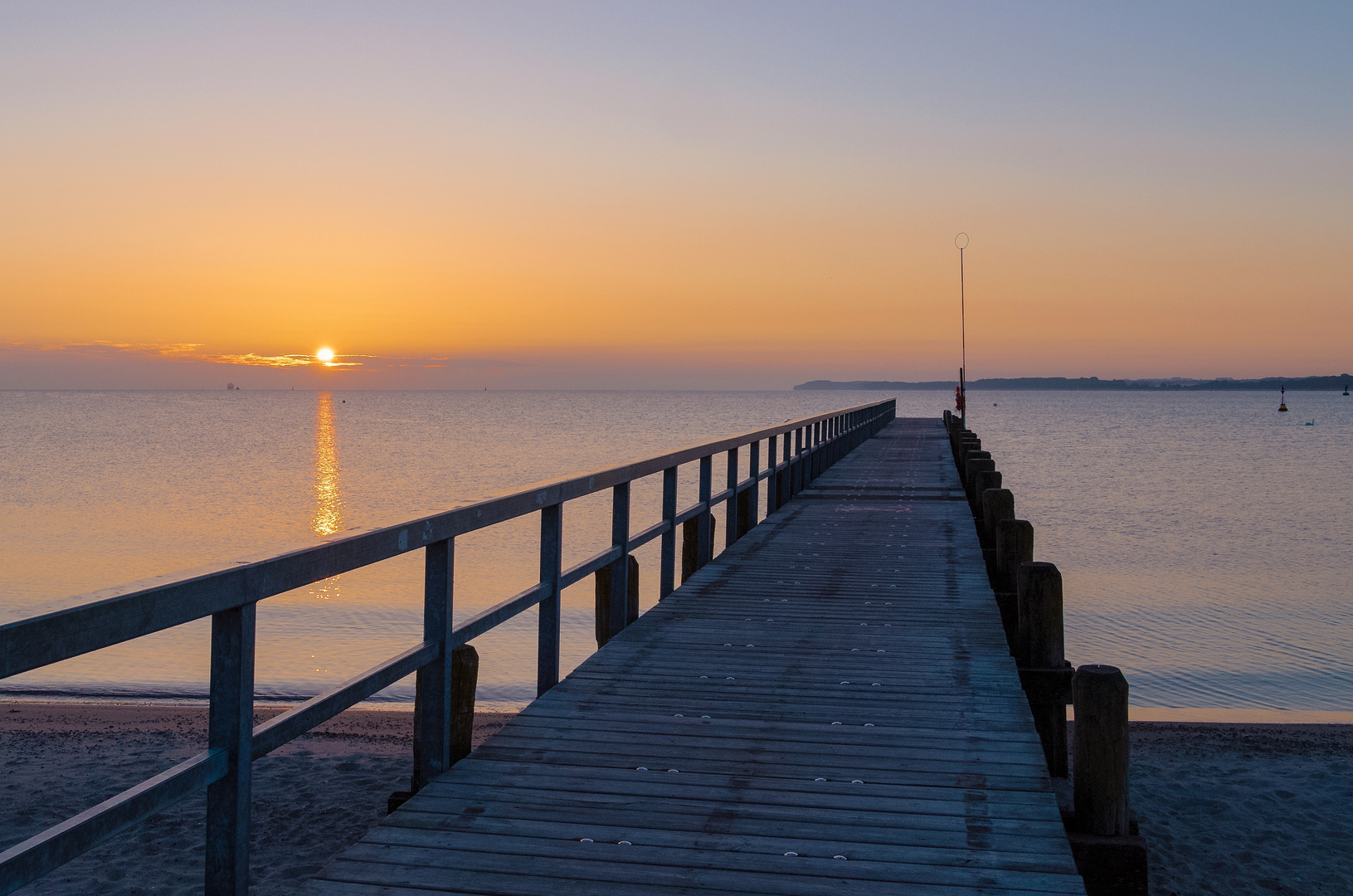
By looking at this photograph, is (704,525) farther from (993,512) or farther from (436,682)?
(436,682)

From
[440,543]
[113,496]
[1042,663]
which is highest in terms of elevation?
[440,543]

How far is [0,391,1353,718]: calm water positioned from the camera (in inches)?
574

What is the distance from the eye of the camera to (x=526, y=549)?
27.6 metres

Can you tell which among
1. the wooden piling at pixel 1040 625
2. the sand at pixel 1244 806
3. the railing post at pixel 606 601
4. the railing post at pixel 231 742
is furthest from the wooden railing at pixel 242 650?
the sand at pixel 1244 806

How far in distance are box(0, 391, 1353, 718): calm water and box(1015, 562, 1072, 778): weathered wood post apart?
3350 millimetres

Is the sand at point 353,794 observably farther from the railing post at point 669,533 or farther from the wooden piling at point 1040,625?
the railing post at point 669,533

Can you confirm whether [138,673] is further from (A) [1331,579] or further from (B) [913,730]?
(A) [1331,579]

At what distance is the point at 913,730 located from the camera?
4.82 meters

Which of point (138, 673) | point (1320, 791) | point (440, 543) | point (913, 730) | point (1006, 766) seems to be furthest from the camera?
point (138, 673)

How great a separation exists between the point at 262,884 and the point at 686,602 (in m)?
3.46

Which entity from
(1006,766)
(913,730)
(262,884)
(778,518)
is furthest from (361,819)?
(778,518)

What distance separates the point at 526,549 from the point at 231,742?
2519 centimetres

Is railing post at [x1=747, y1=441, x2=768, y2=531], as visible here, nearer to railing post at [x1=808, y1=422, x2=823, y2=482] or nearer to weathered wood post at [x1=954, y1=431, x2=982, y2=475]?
railing post at [x1=808, y1=422, x2=823, y2=482]

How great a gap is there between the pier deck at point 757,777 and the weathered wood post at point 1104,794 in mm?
159
